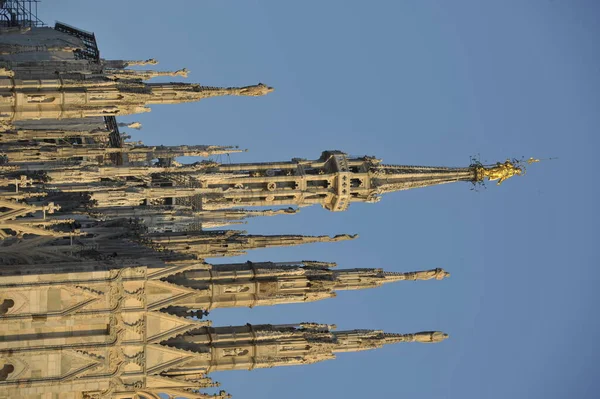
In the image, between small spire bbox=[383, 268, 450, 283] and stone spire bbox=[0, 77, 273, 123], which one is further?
small spire bbox=[383, 268, 450, 283]

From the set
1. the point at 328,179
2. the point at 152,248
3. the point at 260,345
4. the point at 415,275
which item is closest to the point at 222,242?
the point at 152,248

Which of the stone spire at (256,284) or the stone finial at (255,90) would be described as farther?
the stone finial at (255,90)

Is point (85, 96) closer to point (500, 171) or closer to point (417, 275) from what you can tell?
point (417, 275)

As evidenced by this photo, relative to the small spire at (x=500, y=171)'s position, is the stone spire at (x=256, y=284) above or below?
below

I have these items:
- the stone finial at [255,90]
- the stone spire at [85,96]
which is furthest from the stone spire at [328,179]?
the stone spire at [85,96]

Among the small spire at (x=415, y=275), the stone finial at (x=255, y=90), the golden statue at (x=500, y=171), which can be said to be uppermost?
the stone finial at (x=255, y=90)

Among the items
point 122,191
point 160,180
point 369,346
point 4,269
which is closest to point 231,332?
point 369,346

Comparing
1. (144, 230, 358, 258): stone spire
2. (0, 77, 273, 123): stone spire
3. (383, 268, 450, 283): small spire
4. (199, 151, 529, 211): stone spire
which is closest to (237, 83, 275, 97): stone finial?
(0, 77, 273, 123): stone spire

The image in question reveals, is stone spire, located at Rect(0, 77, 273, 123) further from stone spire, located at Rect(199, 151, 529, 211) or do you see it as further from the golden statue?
the golden statue

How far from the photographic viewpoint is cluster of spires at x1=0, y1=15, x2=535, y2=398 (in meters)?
34.5

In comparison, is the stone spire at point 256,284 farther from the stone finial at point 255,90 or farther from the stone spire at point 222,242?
the stone spire at point 222,242

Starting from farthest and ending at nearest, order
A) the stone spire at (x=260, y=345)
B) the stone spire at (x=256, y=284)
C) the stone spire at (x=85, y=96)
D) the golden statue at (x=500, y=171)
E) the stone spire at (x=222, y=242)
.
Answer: the golden statue at (x=500, y=171) → the stone spire at (x=222, y=242) → the stone spire at (x=85, y=96) → the stone spire at (x=256, y=284) → the stone spire at (x=260, y=345)

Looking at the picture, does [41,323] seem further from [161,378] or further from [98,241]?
[98,241]

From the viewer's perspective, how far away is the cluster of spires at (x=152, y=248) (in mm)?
34500
